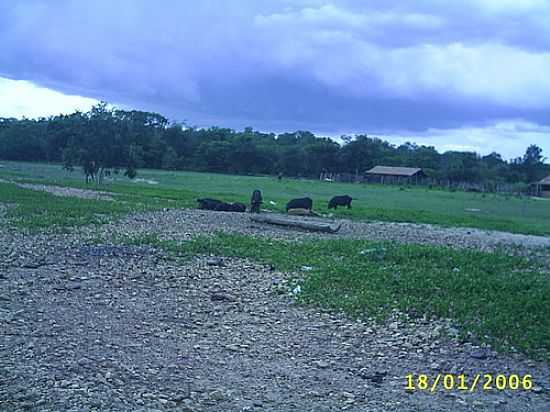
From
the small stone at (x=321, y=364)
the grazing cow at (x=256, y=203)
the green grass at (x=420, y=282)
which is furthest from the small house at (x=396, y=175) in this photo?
the small stone at (x=321, y=364)

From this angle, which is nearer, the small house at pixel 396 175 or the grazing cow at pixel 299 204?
the grazing cow at pixel 299 204

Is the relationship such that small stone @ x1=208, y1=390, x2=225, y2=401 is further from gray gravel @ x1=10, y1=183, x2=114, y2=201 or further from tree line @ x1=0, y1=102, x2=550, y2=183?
tree line @ x1=0, y1=102, x2=550, y2=183

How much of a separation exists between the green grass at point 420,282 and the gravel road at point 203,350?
0.45 m

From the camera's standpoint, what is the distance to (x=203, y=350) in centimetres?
789

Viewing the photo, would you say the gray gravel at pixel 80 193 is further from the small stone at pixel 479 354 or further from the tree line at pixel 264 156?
the tree line at pixel 264 156

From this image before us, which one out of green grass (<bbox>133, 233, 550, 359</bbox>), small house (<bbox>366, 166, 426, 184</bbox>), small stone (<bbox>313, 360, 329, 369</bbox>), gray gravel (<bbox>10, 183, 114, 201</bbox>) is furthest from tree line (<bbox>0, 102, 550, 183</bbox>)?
small stone (<bbox>313, 360, 329, 369</bbox>)

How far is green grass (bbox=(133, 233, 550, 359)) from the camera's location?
A: 8789 millimetres

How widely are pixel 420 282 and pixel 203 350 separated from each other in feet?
15.7

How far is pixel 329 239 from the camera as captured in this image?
1836 centimetres

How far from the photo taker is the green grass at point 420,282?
28.8ft

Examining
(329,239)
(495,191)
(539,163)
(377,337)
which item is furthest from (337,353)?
(539,163)

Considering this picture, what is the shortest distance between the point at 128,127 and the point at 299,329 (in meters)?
43.7
